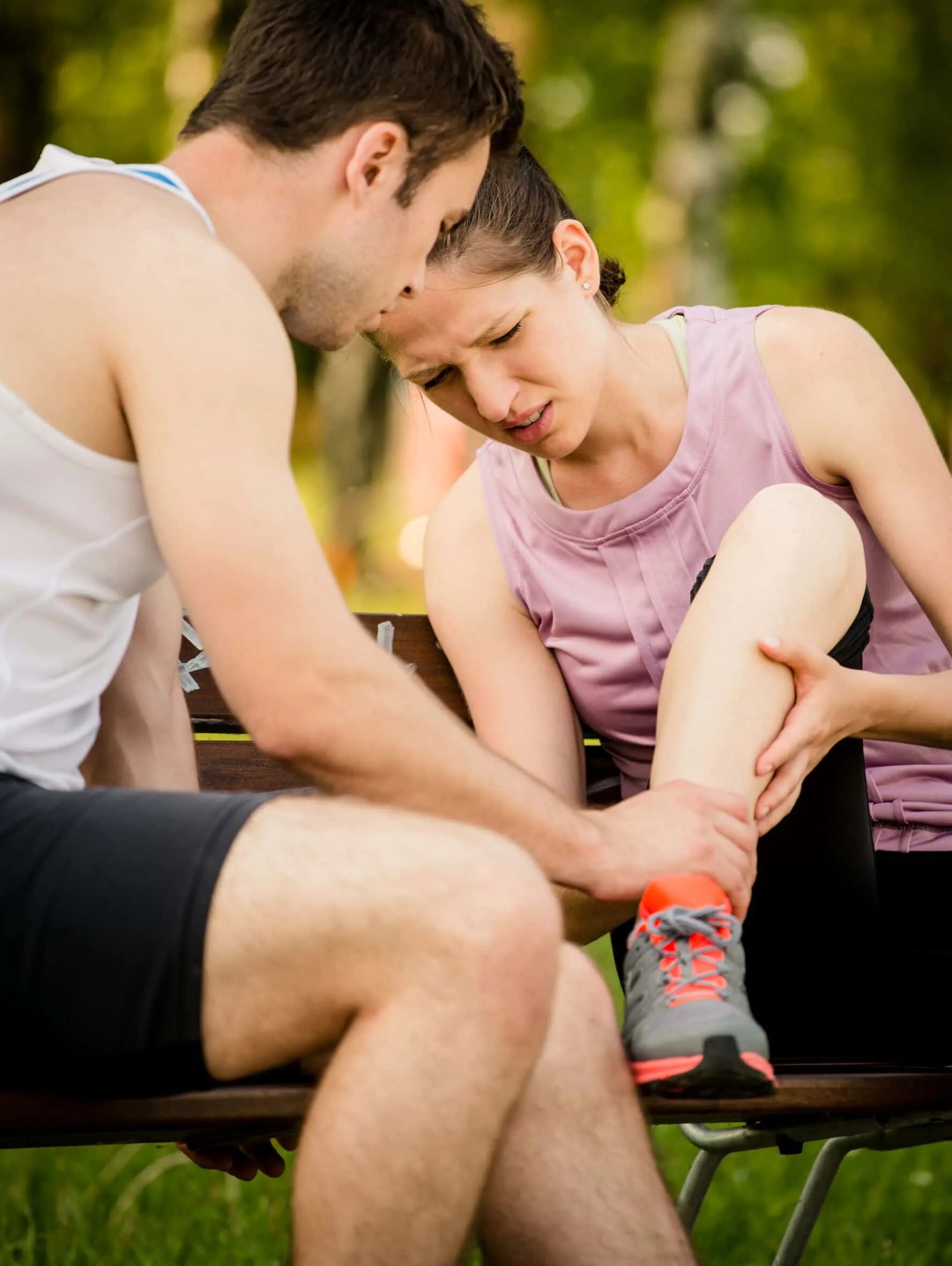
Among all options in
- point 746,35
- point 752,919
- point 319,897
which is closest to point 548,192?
point 752,919

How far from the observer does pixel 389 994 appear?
5.52 ft

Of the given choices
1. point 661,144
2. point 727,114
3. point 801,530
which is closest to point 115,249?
point 801,530

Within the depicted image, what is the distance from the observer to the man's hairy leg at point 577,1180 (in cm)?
184

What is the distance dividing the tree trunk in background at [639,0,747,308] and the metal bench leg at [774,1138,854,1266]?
29.0 feet

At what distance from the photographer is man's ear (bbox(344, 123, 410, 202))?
2203 millimetres

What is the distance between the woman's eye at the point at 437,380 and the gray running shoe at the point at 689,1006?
107 centimetres

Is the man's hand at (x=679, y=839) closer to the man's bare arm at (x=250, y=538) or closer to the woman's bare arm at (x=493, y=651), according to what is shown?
the man's bare arm at (x=250, y=538)

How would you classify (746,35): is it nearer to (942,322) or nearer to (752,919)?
(942,322)

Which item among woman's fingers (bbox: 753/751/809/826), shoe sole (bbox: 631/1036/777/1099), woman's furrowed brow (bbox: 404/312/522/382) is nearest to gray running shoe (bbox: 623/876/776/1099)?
shoe sole (bbox: 631/1036/777/1099)

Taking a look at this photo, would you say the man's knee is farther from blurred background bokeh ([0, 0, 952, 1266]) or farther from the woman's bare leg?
blurred background bokeh ([0, 0, 952, 1266])

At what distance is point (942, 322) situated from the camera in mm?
16672

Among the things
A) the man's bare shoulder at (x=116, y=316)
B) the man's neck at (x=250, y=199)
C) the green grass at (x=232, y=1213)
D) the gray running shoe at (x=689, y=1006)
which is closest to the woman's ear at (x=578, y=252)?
the man's neck at (x=250, y=199)

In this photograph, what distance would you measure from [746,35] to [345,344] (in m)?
11.1

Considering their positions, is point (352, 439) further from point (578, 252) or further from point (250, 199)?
point (250, 199)
